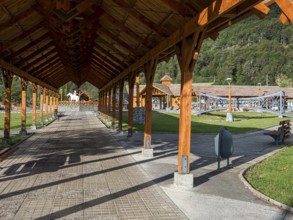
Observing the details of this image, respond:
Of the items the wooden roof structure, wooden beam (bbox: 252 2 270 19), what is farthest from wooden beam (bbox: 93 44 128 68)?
wooden beam (bbox: 252 2 270 19)

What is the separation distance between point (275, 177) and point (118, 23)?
7.18 meters

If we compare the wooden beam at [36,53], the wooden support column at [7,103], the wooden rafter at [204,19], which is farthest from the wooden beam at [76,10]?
the wooden beam at [36,53]

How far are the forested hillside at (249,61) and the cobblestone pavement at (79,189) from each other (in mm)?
69231

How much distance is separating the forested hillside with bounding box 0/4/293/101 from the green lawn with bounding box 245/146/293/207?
7196 cm

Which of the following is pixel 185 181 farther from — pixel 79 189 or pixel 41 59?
pixel 41 59

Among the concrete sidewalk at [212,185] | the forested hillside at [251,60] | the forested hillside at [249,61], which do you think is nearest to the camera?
the concrete sidewalk at [212,185]

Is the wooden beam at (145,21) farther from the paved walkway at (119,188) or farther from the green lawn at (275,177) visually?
the green lawn at (275,177)

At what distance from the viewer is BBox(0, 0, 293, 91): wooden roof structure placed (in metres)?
6.70

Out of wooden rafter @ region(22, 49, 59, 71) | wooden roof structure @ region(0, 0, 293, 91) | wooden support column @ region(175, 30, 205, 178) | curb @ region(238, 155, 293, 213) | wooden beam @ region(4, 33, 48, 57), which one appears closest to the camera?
curb @ region(238, 155, 293, 213)

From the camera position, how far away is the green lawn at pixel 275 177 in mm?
7340

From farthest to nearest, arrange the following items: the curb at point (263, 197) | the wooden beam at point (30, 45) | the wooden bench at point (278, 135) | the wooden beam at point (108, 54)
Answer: the wooden beam at point (108, 54)
the wooden bench at point (278, 135)
the wooden beam at point (30, 45)
the curb at point (263, 197)

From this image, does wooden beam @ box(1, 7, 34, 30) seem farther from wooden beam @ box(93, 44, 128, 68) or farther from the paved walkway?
wooden beam @ box(93, 44, 128, 68)

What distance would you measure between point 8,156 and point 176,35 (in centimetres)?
764

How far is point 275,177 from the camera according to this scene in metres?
9.09
